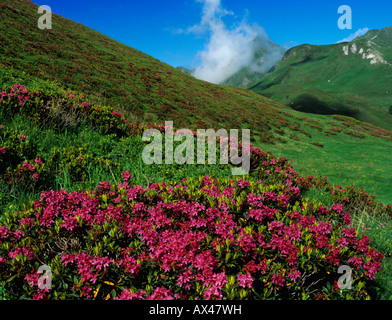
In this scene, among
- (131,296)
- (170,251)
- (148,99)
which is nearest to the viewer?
(131,296)

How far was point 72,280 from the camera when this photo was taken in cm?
250

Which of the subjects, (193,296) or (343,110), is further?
(343,110)

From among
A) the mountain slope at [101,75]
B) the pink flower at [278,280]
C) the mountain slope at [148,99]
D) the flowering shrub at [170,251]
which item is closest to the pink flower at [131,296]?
the flowering shrub at [170,251]

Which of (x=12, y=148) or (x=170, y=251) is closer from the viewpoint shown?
(x=170, y=251)

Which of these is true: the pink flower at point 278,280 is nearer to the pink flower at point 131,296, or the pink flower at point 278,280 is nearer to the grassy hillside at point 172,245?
the grassy hillside at point 172,245

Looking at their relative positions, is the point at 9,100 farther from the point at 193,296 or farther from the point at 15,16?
the point at 15,16

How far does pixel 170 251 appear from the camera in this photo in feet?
8.87

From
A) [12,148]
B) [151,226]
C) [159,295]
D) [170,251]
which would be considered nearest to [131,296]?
[159,295]

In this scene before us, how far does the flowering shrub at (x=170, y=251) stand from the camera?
2.42m

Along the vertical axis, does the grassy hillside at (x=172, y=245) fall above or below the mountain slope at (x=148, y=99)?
below

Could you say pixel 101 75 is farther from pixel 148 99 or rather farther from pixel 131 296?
pixel 131 296
